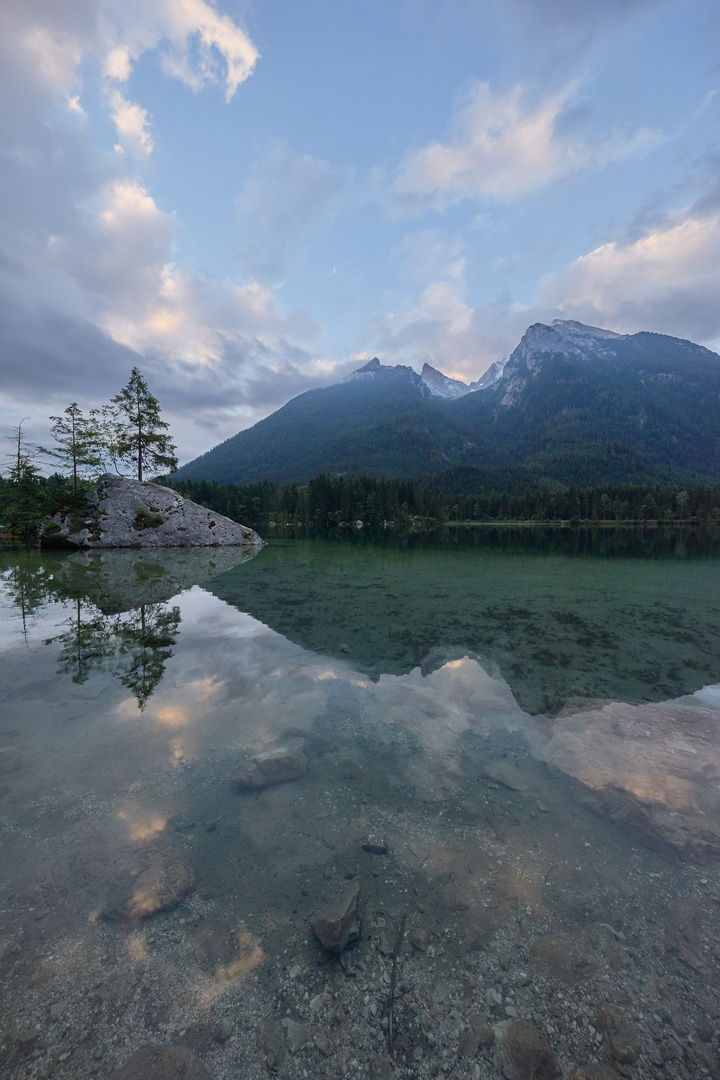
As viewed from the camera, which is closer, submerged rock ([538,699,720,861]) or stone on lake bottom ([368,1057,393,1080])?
stone on lake bottom ([368,1057,393,1080])

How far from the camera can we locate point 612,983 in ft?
10.4

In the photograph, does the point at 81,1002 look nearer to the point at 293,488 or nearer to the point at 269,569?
the point at 269,569

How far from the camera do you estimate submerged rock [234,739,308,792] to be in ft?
18.5

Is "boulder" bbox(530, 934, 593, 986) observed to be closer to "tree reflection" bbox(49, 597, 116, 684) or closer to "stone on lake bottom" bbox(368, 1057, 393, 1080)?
"stone on lake bottom" bbox(368, 1057, 393, 1080)

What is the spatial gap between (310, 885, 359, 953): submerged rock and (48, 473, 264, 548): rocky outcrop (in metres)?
41.1

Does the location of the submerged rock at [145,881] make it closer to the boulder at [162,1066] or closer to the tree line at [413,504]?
the boulder at [162,1066]

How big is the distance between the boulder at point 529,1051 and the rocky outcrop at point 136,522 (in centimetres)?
4247

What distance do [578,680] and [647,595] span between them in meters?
12.5

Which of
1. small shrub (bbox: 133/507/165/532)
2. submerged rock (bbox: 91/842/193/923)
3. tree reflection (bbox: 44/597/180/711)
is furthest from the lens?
small shrub (bbox: 133/507/165/532)

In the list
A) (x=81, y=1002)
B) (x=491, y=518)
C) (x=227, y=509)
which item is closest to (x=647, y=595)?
(x=81, y=1002)

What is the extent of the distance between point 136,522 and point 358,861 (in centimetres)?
4137

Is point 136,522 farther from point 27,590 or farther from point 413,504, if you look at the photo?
point 413,504

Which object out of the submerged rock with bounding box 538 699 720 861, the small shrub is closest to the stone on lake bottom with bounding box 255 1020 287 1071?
the submerged rock with bounding box 538 699 720 861

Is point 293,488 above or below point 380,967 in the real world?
above
